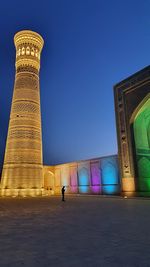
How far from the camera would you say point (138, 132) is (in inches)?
639

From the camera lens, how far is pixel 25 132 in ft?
66.2

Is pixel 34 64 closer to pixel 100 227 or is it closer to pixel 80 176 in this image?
pixel 80 176

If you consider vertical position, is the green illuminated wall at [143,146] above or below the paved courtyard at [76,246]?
above

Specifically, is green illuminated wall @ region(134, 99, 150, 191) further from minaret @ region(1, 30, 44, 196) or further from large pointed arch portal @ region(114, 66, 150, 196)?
minaret @ region(1, 30, 44, 196)

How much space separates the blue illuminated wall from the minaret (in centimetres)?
418

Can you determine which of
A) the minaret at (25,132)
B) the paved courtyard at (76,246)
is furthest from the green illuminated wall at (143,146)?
the paved courtyard at (76,246)

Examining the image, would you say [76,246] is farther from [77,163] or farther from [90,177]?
[77,163]

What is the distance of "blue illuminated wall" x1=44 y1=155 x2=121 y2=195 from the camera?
62.9 ft

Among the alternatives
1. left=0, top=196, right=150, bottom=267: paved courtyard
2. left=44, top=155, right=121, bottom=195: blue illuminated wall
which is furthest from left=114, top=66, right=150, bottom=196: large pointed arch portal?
left=0, top=196, right=150, bottom=267: paved courtyard

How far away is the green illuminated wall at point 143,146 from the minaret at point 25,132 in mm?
8931

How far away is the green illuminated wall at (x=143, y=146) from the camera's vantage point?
1521 centimetres

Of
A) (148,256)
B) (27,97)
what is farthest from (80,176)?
(148,256)

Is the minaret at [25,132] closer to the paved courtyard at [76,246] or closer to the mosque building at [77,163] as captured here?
the mosque building at [77,163]

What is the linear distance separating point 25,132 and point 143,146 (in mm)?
10059
